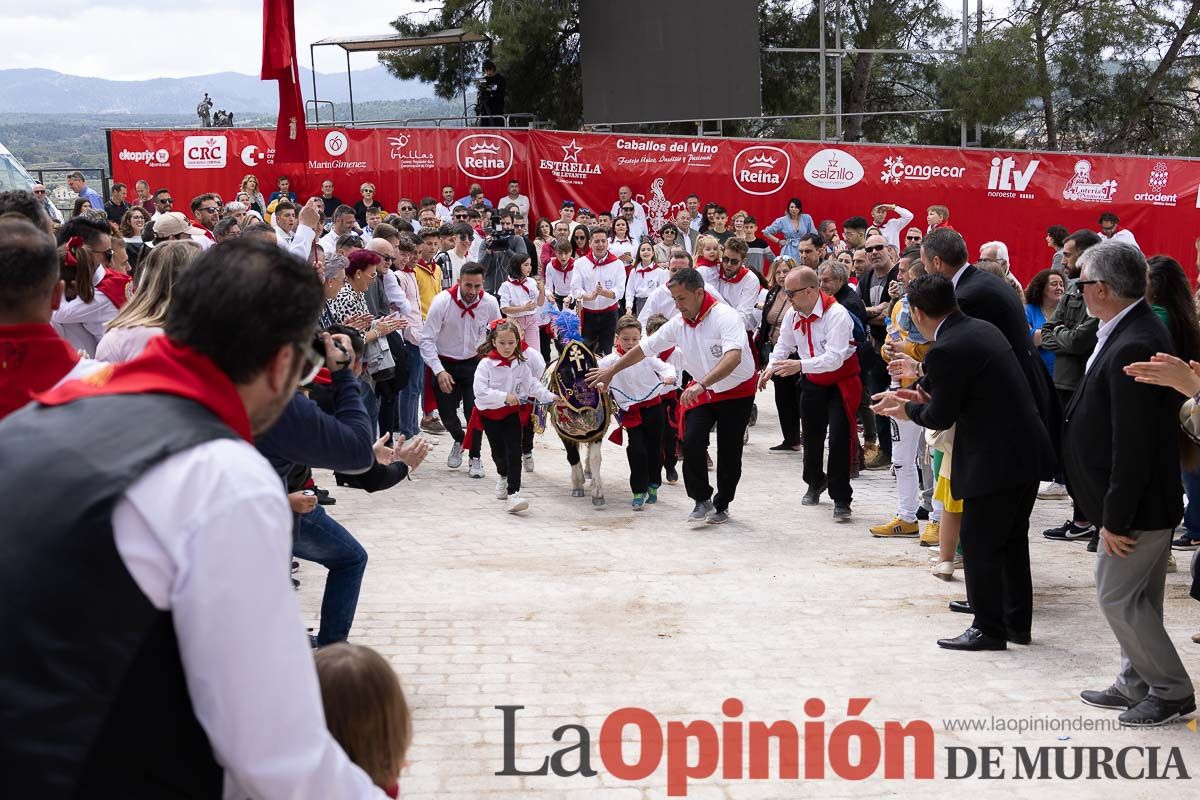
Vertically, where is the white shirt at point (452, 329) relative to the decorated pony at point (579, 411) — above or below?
above

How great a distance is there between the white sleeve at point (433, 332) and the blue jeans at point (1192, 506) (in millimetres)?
6188

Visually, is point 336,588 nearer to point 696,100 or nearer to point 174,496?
point 174,496

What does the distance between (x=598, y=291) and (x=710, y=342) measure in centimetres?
513

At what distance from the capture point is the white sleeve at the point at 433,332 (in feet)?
35.7

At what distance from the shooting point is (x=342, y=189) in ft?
69.8

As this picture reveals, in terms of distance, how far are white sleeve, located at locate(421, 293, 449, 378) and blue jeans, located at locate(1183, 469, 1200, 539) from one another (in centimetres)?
619

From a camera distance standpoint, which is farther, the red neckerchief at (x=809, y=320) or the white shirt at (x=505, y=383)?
the white shirt at (x=505, y=383)

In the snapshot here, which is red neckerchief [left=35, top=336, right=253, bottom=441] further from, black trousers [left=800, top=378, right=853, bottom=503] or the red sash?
the red sash

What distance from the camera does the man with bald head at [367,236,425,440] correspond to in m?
10.3

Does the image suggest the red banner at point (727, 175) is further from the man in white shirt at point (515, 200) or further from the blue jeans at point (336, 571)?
the blue jeans at point (336, 571)

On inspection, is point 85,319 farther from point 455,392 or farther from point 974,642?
point 974,642

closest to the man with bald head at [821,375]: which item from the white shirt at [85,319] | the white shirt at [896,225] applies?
the white shirt at [85,319]

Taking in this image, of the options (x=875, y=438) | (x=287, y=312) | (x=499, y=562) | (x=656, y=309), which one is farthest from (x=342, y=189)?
(x=287, y=312)

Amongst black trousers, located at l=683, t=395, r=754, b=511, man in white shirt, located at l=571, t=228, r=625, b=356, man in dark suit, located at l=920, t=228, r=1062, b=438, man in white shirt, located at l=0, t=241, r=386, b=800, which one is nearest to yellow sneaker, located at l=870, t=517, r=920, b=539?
black trousers, located at l=683, t=395, r=754, b=511
